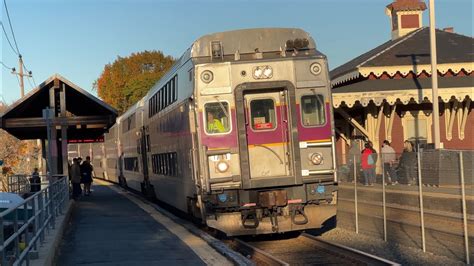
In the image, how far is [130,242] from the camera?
39.0 feet

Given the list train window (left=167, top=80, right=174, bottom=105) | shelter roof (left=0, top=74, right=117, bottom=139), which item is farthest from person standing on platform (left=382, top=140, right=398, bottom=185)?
shelter roof (left=0, top=74, right=117, bottom=139)

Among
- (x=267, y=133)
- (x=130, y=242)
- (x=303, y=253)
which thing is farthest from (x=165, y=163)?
(x=303, y=253)

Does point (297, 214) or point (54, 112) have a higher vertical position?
point (54, 112)

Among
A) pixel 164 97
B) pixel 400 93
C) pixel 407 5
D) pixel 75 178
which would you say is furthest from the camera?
pixel 407 5

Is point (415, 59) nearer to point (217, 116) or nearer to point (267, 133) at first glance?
point (267, 133)

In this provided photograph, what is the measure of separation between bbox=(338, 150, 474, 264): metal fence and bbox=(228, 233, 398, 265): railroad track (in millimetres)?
1857

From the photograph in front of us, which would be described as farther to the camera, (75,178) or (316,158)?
(75,178)

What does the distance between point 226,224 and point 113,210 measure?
8.71m

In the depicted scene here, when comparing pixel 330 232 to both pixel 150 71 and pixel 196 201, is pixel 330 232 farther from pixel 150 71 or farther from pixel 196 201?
pixel 150 71

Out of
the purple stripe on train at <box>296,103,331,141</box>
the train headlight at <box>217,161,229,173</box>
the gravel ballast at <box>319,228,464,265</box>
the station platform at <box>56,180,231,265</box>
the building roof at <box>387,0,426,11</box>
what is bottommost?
the gravel ballast at <box>319,228,464,265</box>

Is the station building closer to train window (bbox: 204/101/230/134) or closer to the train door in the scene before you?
the train door

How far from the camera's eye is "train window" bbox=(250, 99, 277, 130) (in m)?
11.7

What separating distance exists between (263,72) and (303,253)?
3508 mm

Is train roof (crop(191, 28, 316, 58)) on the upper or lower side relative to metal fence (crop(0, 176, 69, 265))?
upper
